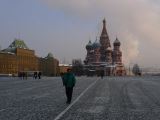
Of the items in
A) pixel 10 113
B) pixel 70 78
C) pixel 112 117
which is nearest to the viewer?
pixel 112 117

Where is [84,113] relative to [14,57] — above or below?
below

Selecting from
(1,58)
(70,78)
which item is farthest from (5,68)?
(70,78)

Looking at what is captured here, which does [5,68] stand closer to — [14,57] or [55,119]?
[14,57]

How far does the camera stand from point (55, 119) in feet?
44.1

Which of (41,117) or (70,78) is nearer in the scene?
(41,117)

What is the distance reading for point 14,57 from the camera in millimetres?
196125

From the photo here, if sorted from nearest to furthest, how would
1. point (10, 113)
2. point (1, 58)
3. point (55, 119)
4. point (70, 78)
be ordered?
point (55, 119)
point (10, 113)
point (70, 78)
point (1, 58)

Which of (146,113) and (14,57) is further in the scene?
(14,57)

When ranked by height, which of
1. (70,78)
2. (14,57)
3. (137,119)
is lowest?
(137,119)

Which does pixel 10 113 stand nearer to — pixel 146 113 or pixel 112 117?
pixel 112 117

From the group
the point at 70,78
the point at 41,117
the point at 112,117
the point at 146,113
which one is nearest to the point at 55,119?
the point at 41,117

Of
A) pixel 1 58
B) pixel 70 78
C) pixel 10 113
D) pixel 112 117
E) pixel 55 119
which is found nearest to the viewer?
pixel 55 119

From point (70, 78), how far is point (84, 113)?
5.65m

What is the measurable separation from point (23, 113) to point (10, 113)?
443 mm
